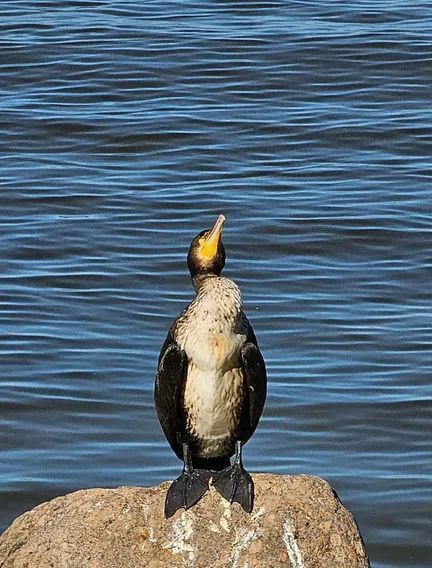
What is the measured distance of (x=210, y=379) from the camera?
662 centimetres

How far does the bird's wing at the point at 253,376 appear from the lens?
21.7ft

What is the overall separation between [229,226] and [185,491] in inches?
313

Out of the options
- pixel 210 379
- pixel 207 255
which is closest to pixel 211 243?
pixel 207 255

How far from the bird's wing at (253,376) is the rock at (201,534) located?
0.93 ft

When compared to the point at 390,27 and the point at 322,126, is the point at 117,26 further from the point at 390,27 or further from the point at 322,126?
the point at 322,126

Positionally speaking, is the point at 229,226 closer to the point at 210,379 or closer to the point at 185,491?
the point at 210,379

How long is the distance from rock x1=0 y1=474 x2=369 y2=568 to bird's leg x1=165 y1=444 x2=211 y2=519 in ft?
0.16

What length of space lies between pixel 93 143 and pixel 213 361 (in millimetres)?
10790

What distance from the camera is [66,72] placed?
65.4ft

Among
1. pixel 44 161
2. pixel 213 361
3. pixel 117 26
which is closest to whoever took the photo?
pixel 213 361

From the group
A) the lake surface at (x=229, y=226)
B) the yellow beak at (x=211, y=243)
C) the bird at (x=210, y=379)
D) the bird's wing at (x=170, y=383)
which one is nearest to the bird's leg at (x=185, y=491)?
the bird at (x=210, y=379)

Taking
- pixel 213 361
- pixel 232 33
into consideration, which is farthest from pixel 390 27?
pixel 213 361

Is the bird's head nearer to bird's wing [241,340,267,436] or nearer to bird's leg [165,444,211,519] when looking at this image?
bird's wing [241,340,267,436]

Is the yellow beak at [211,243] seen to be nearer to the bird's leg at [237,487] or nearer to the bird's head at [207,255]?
→ the bird's head at [207,255]
